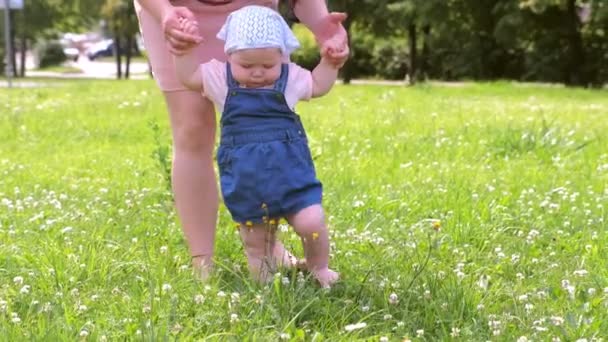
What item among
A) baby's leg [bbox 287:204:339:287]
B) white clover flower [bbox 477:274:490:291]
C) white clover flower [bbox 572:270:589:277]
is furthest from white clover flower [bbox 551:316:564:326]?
baby's leg [bbox 287:204:339:287]

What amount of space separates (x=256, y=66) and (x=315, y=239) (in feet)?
2.10

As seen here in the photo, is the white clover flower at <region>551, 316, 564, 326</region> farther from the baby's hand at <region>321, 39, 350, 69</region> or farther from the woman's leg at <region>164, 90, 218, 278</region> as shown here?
the woman's leg at <region>164, 90, 218, 278</region>

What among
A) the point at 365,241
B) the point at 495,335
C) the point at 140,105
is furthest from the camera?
the point at 140,105

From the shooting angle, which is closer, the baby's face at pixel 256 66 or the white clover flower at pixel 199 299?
the white clover flower at pixel 199 299

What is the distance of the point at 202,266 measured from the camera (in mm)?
3533

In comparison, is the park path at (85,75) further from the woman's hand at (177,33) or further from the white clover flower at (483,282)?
the white clover flower at (483,282)

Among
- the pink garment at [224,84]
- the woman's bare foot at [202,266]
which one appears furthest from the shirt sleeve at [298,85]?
the woman's bare foot at [202,266]

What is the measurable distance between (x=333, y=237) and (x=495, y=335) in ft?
5.24

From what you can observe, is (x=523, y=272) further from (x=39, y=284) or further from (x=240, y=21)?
(x=39, y=284)

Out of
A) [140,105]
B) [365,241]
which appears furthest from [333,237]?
[140,105]

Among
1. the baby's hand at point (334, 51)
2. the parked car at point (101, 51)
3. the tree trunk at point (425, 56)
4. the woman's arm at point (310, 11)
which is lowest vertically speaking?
the parked car at point (101, 51)

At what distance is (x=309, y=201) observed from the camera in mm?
3229

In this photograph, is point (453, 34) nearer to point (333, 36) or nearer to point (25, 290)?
point (333, 36)

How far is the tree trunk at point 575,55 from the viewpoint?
2995cm
